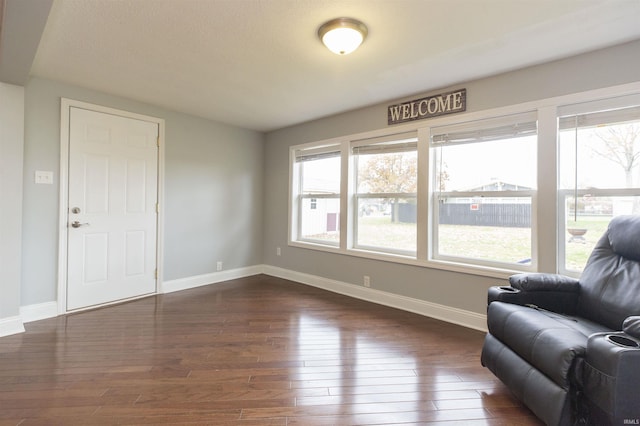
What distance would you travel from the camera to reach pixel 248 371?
2107mm

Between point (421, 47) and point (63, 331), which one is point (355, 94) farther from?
point (63, 331)

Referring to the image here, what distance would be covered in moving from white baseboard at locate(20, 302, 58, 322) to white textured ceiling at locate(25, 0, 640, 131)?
7.37 ft

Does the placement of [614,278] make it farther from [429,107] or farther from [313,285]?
[313,285]

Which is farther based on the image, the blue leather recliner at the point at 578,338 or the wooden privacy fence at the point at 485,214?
the wooden privacy fence at the point at 485,214

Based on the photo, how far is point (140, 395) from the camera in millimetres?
1825

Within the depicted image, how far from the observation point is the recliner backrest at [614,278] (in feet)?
5.97

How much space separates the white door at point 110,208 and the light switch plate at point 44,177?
0.16 meters

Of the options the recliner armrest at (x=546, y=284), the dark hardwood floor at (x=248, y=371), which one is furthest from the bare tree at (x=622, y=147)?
the dark hardwood floor at (x=248, y=371)

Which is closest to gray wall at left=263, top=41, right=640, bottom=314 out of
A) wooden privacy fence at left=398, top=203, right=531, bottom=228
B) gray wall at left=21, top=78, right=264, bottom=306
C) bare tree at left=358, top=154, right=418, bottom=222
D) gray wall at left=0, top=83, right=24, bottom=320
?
gray wall at left=21, top=78, right=264, bottom=306

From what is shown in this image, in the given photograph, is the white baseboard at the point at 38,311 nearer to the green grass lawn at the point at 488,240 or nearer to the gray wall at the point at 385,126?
the gray wall at the point at 385,126

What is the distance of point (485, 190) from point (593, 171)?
2.63ft

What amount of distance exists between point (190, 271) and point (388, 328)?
282 cm

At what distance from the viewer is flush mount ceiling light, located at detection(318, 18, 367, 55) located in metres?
2.02

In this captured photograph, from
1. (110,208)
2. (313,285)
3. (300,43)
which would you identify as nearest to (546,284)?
(300,43)
